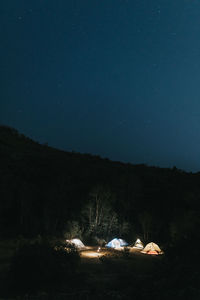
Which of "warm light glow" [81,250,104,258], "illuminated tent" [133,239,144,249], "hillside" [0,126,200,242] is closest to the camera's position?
"warm light glow" [81,250,104,258]

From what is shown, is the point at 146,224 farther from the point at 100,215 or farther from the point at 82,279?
the point at 82,279

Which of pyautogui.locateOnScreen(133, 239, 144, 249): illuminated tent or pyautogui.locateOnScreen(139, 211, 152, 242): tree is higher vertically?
pyautogui.locateOnScreen(139, 211, 152, 242): tree

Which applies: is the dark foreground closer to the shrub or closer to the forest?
the shrub

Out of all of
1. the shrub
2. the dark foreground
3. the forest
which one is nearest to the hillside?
the forest

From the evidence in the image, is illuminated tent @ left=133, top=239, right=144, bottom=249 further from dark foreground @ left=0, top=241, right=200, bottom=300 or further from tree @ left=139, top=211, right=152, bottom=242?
dark foreground @ left=0, top=241, right=200, bottom=300

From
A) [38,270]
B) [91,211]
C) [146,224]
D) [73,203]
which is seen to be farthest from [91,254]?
[73,203]

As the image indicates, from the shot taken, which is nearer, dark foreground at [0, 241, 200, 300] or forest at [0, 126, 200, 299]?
dark foreground at [0, 241, 200, 300]

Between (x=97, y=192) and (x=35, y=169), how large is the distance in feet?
37.3

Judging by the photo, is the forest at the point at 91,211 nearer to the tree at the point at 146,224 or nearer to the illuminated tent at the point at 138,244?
the tree at the point at 146,224

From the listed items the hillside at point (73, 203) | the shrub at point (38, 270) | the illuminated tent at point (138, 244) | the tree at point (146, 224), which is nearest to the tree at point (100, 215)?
the hillside at point (73, 203)

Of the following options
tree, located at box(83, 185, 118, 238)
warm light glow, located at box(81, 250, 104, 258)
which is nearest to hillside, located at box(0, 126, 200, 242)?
tree, located at box(83, 185, 118, 238)

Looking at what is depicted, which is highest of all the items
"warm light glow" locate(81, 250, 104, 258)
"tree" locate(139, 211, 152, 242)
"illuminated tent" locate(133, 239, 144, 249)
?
"tree" locate(139, 211, 152, 242)

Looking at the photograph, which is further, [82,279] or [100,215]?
[100,215]

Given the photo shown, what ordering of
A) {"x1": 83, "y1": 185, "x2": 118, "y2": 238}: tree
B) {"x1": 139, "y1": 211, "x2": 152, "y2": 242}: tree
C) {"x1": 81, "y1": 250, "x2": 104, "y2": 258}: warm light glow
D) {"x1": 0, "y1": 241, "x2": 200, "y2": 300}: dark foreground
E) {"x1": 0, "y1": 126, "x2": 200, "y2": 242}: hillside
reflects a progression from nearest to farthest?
{"x1": 0, "y1": 241, "x2": 200, "y2": 300}: dark foreground → {"x1": 81, "y1": 250, "x2": 104, "y2": 258}: warm light glow → {"x1": 83, "y1": 185, "x2": 118, "y2": 238}: tree → {"x1": 139, "y1": 211, "x2": 152, "y2": 242}: tree → {"x1": 0, "y1": 126, "x2": 200, "y2": 242}: hillside
